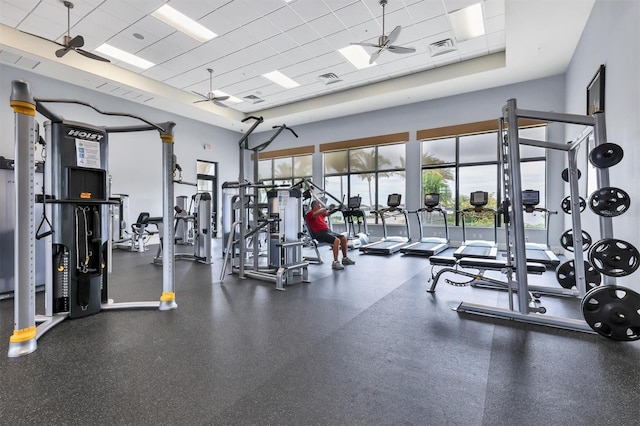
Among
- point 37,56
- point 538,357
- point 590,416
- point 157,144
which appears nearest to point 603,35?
point 538,357

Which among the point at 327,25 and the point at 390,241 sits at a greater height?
the point at 327,25

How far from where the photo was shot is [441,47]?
6035 millimetres

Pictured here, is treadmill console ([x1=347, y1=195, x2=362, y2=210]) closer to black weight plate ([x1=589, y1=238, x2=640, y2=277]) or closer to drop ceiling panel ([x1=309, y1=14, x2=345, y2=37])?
drop ceiling panel ([x1=309, y1=14, x2=345, y2=37])

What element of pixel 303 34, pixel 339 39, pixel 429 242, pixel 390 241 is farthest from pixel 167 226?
pixel 429 242

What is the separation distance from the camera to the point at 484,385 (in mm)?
1736

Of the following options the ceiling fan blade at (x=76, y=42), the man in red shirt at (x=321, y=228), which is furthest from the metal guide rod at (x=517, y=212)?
the ceiling fan blade at (x=76, y=42)

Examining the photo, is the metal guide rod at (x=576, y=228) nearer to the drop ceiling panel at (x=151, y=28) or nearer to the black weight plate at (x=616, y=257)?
the black weight plate at (x=616, y=257)

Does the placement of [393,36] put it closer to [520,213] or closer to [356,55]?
[356,55]

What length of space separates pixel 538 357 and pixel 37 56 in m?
8.74

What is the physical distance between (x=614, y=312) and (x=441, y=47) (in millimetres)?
5482

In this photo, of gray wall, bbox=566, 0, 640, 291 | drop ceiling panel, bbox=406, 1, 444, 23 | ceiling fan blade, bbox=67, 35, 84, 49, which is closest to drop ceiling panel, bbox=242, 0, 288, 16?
drop ceiling panel, bbox=406, 1, 444, 23

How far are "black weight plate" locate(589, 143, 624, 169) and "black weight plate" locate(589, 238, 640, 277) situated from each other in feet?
1.98

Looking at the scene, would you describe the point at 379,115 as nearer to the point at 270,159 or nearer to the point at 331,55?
the point at 331,55

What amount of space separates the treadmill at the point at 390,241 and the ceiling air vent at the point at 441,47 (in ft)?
10.6
